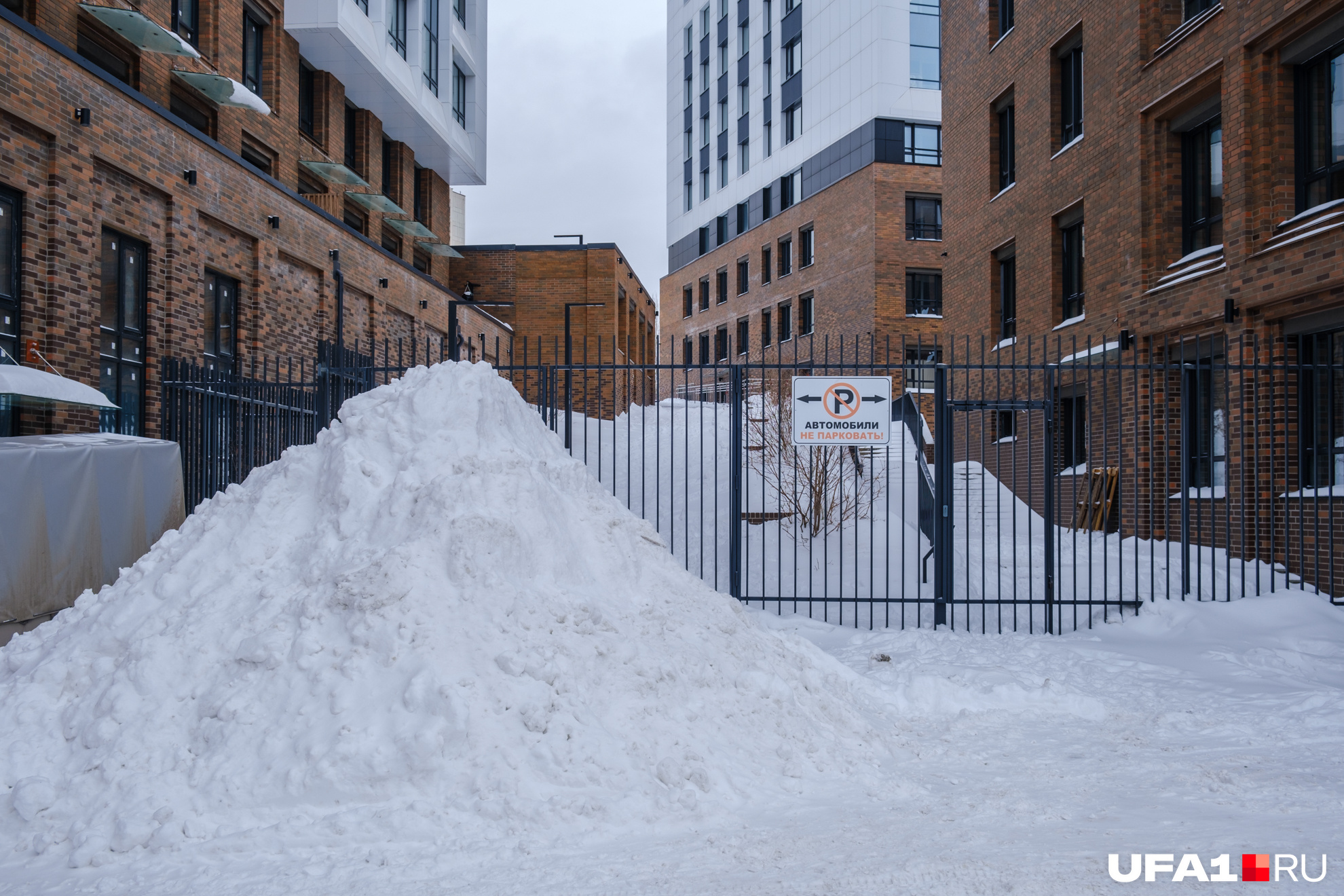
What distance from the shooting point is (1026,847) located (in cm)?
435

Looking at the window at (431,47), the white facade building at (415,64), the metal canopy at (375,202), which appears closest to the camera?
the white facade building at (415,64)

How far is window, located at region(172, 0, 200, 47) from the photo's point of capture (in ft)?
51.4

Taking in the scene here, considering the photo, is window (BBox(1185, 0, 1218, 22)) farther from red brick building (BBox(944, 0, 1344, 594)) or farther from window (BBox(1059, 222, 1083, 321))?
→ window (BBox(1059, 222, 1083, 321))

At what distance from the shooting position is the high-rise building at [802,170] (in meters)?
31.4

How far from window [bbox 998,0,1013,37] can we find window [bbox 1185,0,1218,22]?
253 inches

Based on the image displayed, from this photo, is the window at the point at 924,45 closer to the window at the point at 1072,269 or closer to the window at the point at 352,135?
the window at the point at 1072,269

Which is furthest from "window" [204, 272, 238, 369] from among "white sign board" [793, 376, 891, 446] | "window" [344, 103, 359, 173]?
"window" [344, 103, 359, 173]

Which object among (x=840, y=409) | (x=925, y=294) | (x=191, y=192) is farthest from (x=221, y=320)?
(x=925, y=294)

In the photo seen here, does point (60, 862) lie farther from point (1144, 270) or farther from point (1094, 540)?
point (1144, 270)

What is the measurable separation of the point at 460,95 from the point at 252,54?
37.0 ft

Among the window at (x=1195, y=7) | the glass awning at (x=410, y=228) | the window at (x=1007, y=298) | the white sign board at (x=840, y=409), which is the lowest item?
the white sign board at (x=840, y=409)

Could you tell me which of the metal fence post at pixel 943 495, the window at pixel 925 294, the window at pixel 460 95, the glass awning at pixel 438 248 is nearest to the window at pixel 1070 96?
the metal fence post at pixel 943 495

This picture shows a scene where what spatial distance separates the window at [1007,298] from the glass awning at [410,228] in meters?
15.7

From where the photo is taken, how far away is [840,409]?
9758 mm
